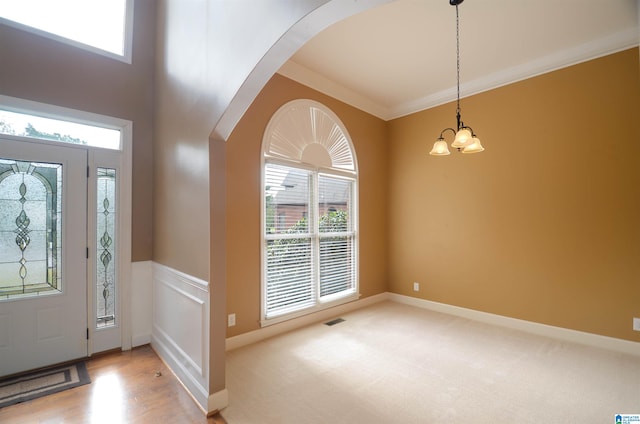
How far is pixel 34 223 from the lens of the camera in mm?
2707

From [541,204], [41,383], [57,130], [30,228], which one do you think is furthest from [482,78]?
[41,383]

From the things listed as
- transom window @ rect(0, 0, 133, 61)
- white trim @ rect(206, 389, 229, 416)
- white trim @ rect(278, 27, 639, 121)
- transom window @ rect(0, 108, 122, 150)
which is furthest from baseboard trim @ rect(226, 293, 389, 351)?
transom window @ rect(0, 0, 133, 61)

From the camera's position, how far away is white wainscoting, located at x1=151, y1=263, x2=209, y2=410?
2166 mm

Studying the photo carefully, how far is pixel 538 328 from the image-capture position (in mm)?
3529

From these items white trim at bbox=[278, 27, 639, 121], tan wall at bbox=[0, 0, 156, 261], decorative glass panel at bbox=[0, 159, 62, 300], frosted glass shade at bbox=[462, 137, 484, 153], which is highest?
white trim at bbox=[278, 27, 639, 121]

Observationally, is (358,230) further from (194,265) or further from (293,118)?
(194,265)

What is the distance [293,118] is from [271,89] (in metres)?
0.44

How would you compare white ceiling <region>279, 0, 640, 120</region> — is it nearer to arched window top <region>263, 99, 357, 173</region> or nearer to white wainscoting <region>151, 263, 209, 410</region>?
arched window top <region>263, 99, 357, 173</region>

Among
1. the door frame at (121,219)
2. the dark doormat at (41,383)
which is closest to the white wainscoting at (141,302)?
the door frame at (121,219)

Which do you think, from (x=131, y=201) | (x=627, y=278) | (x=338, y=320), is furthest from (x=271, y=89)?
(x=627, y=278)

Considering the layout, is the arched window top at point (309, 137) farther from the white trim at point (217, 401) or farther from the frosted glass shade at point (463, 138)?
the white trim at point (217, 401)

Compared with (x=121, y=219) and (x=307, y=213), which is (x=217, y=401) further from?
(x=307, y=213)

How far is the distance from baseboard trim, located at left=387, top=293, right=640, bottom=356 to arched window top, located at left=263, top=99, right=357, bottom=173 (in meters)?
2.49

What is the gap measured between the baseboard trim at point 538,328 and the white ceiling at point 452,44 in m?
3.15
